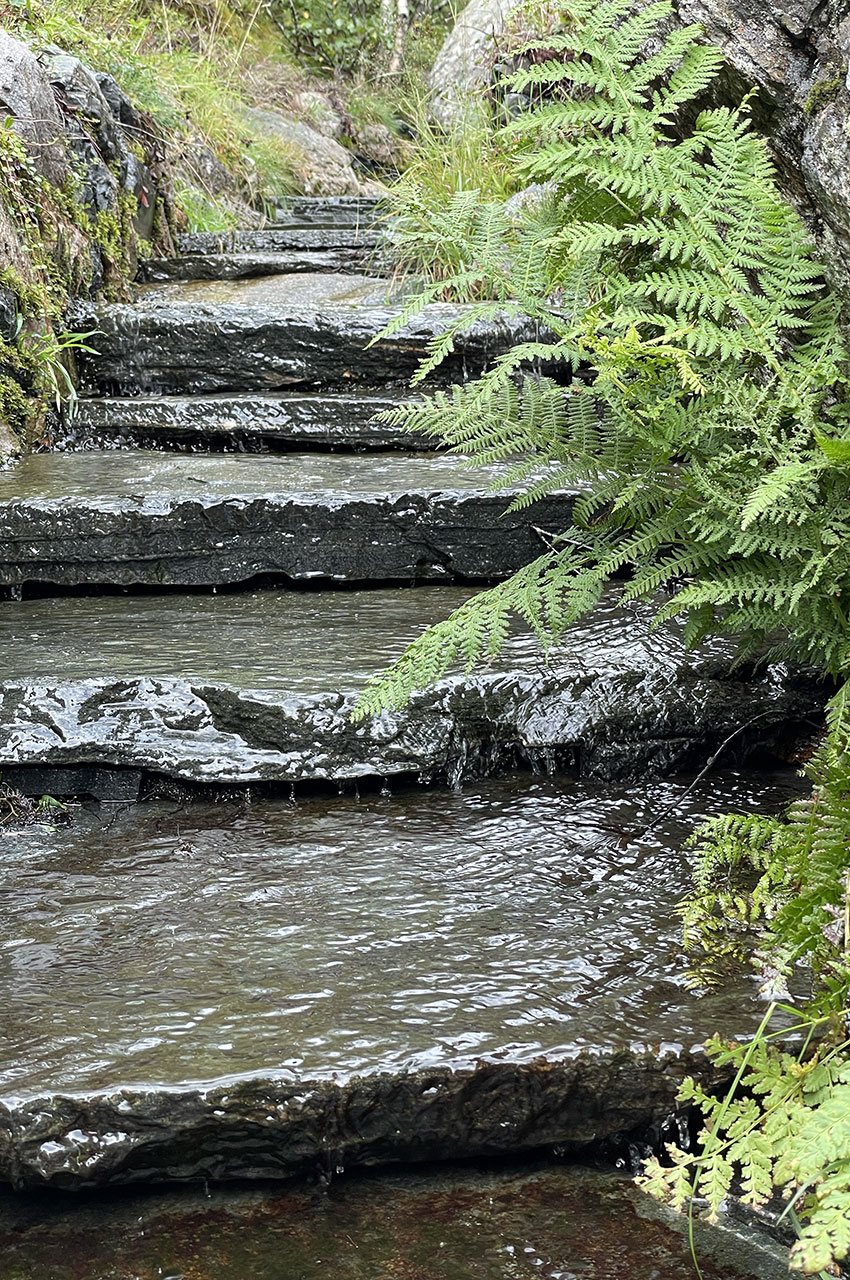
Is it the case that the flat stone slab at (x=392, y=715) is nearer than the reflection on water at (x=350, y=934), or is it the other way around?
the reflection on water at (x=350, y=934)

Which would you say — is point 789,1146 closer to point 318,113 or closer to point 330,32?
point 318,113

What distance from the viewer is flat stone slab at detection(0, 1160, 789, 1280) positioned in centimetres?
161

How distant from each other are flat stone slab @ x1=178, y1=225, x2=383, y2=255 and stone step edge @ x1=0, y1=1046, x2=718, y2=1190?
234 inches

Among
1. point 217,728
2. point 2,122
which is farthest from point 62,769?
point 2,122

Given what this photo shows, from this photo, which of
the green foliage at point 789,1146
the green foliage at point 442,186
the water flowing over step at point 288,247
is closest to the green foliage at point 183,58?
the water flowing over step at point 288,247

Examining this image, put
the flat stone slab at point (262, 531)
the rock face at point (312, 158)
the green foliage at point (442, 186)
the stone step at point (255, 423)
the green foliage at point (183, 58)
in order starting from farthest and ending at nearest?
the rock face at point (312, 158), the green foliage at point (183, 58), the green foliage at point (442, 186), the stone step at point (255, 423), the flat stone slab at point (262, 531)

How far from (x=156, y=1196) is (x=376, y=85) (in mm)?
14773

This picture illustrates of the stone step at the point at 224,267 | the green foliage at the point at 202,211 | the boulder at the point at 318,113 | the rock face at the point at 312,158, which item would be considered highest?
the boulder at the point at 318,113

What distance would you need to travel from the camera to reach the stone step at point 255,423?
4.32 m

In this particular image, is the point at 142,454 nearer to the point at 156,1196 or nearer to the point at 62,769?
the point at 62,769

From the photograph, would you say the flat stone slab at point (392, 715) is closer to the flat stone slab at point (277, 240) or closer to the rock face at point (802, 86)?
the rock face at point (802, 86)

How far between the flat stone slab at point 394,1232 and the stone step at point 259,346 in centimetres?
340

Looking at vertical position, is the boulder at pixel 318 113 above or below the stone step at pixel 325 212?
above

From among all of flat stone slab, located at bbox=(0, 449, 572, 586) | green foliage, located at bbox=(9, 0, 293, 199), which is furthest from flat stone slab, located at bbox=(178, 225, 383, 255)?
flat stone slab, located at bbox=(0, 449, 572, 586)
